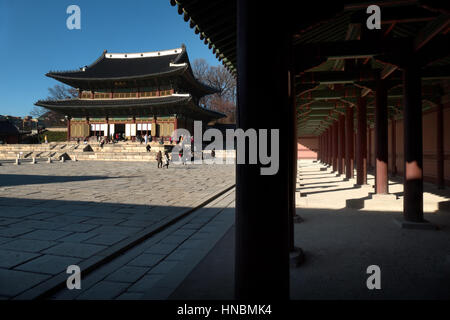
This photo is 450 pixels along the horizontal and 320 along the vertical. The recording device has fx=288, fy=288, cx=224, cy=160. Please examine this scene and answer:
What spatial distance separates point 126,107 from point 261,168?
30.7 meters

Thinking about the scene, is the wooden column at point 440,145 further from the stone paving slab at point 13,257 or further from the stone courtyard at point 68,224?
the stone paving slab at point 13,257

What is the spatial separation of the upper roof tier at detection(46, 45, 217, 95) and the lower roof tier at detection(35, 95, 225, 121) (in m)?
2.17

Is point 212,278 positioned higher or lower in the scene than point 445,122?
lower

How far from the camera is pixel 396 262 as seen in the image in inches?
125

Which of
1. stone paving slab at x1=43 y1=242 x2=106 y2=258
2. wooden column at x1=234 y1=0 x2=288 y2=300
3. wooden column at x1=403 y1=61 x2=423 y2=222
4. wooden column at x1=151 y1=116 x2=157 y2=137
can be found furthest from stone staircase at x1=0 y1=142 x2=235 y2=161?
wooden column at x1=234 y1=0 x2=288 y2=300

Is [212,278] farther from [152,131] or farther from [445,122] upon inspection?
[152,131]

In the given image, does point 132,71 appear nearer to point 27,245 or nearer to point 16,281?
point 27,245

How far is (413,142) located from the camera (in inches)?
180

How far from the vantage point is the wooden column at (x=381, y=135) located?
631 cm

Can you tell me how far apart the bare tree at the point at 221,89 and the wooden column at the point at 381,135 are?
42.2 metres

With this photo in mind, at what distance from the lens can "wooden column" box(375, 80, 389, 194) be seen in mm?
6312

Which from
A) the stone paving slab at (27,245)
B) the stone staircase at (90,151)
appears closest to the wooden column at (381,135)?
the stone paving slab at (27,245)

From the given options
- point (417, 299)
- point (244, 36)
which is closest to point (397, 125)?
point (417, 299)

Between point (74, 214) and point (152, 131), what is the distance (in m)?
25.7
